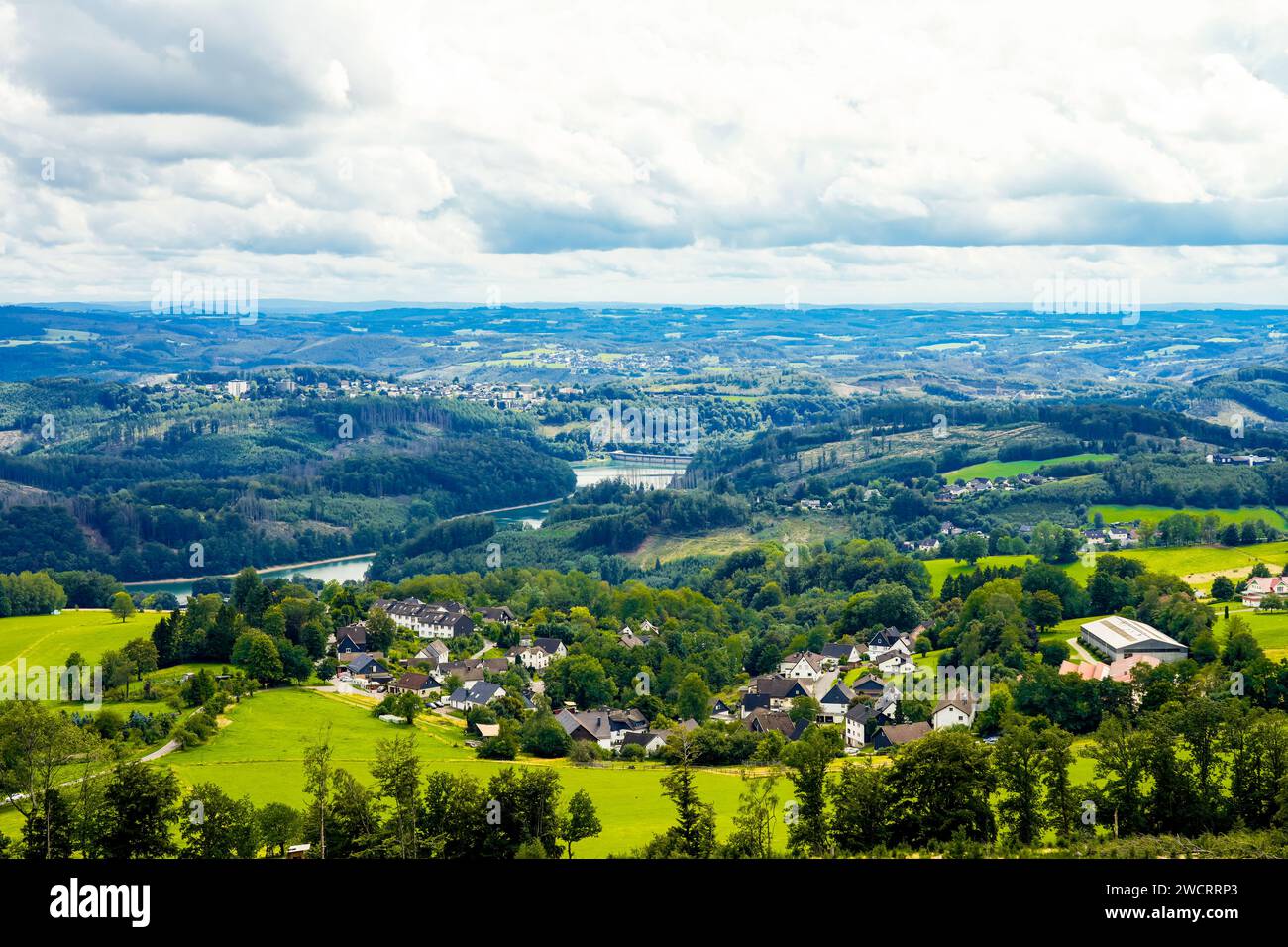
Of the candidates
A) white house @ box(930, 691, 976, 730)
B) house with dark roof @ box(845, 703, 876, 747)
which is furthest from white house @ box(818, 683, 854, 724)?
white house @ box(930, 691, 976, 730)

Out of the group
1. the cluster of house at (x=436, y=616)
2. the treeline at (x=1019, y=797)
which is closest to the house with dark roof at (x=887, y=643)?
the cluster of house at (x=436, y=616)

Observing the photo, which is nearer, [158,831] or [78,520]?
[158,831]

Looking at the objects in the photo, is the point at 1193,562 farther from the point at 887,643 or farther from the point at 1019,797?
the point at 1019,797

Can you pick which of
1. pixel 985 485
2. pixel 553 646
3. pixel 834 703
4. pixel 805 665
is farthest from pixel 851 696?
pixel 985 485

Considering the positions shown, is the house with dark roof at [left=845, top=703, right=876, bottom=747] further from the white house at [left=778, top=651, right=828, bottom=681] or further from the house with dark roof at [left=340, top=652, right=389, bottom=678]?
the house with dark roof at [left=340, top=652, right=389, bottom=678]
